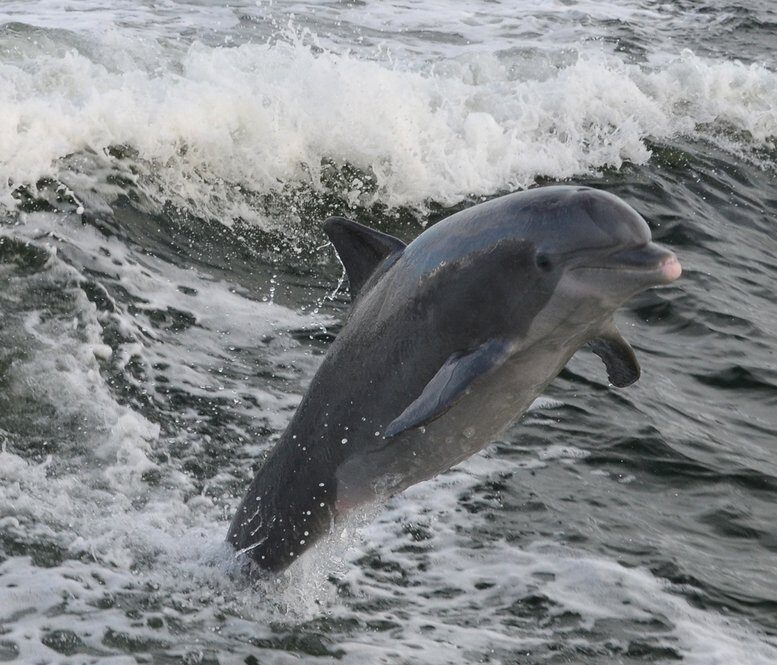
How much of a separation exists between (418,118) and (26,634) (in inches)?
397

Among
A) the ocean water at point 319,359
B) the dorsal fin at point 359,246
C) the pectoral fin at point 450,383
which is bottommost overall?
the ocean water at point 319,359

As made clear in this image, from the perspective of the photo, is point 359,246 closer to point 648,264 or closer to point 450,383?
point 450,383

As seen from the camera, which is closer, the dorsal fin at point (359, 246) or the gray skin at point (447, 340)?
the gray skin at point (447, 340)

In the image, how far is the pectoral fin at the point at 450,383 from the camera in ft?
16.1

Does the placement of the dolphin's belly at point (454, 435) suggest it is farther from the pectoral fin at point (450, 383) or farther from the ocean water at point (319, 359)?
the ocean water at point (319, 359)

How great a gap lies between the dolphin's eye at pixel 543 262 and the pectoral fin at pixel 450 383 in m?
0.36

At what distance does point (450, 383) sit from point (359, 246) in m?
1.18

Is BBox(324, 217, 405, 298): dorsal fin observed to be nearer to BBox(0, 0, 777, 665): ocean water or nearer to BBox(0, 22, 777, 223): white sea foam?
BBox(0, 0, 777, 665): ocean water

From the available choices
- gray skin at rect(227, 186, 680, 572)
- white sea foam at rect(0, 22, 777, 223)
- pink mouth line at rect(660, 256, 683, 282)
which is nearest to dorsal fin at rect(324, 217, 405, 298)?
gray skin at rect(227, 186, 680, 572)

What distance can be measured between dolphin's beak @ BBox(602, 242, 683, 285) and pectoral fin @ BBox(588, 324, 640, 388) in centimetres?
53

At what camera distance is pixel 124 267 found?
1060 centimetres

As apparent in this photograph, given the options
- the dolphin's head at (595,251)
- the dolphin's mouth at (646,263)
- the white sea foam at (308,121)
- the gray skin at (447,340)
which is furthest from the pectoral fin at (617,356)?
the white sea foam at (308,121)

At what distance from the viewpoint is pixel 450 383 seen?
500 centimetres

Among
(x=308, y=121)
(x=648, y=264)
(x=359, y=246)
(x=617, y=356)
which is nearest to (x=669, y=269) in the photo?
(x=648, y=264)
